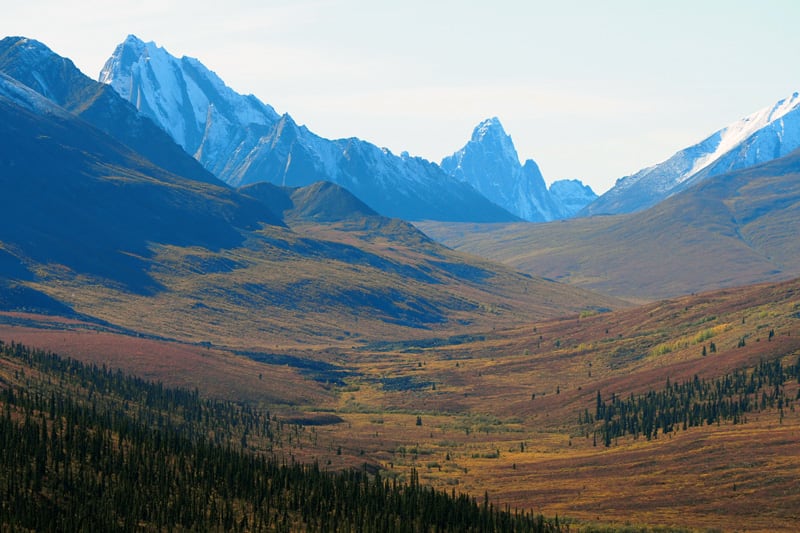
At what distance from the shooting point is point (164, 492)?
113375 millimetres

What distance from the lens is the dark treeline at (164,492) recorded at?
105 metres

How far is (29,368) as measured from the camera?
191750 mm

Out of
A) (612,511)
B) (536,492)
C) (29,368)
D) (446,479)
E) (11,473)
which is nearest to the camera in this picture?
(11,473)

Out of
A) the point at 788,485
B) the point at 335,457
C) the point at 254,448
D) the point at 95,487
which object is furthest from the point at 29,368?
the point at 788,485

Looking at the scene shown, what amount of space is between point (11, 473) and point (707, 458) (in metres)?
108

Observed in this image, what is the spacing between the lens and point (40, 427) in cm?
12569

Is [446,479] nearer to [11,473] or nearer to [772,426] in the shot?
[772,426]

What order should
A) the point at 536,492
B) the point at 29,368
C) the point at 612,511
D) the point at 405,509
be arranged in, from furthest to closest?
the point at 29,368 < the point at 536,492 < the point at 612,511 < the point at 405,509

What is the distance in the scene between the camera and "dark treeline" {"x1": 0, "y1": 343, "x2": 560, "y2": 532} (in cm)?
10519

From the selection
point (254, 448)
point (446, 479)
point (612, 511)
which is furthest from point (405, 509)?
point (254, 448)

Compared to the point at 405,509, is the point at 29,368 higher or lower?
higher

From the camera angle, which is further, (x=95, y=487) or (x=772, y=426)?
(x=772, y=426)

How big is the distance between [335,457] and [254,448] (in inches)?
539

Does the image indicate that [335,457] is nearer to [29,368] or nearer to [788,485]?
[29,368]
